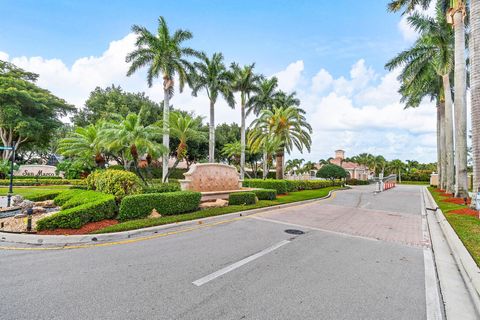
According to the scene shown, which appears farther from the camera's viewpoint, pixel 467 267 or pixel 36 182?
pixel 36 182

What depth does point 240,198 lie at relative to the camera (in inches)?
502

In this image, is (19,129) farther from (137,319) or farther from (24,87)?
(137,319)

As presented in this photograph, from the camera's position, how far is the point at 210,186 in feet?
45.3

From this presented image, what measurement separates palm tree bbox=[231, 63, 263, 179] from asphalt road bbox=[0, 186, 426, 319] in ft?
74.5

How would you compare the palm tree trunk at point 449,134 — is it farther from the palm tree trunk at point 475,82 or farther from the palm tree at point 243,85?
the palm tree at point 243,85

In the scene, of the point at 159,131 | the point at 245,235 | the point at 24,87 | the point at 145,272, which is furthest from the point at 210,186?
the point at 24,87

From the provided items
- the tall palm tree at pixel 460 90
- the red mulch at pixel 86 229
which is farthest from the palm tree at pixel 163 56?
the tall palm tree at pixel 460 90

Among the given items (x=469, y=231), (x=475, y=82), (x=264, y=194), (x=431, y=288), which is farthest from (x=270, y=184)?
(x=431, y=288)

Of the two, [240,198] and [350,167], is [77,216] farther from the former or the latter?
[350,167]

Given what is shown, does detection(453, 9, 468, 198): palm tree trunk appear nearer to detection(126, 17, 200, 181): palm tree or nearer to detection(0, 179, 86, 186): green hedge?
detection(126, 17, 200, 181): palm tree

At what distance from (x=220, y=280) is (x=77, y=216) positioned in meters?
5.69

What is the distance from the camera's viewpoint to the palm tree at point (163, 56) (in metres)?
22.1

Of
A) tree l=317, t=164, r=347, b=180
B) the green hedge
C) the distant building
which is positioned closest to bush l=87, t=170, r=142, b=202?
the green hedge

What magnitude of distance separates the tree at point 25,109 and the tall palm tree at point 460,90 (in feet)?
135
